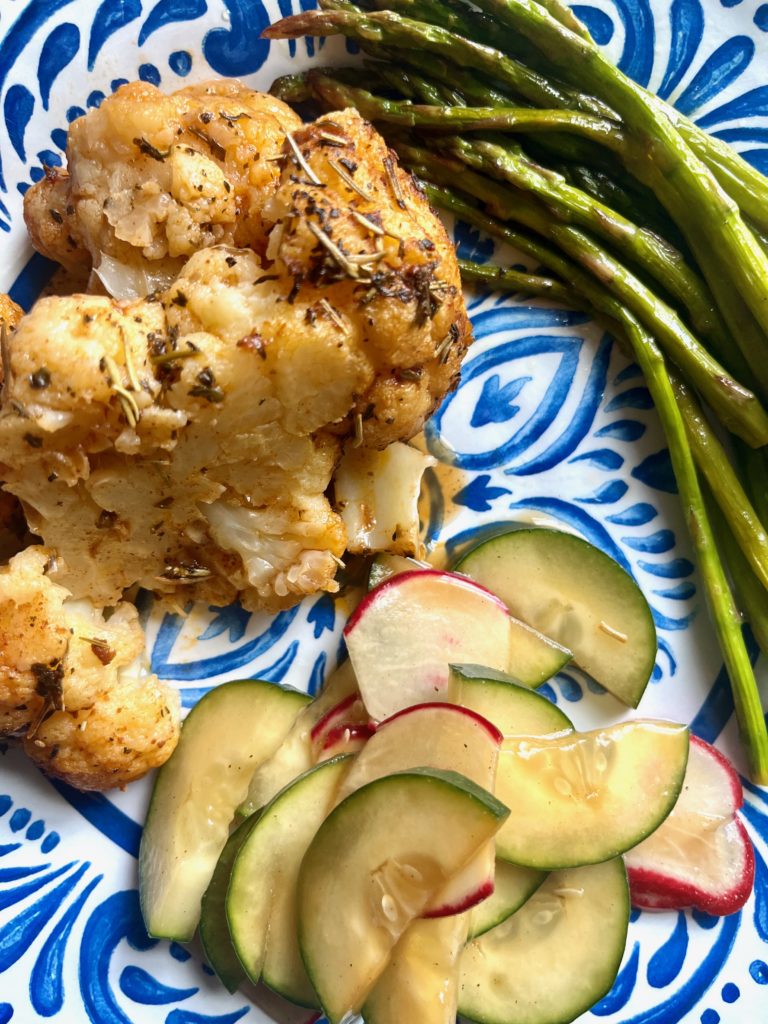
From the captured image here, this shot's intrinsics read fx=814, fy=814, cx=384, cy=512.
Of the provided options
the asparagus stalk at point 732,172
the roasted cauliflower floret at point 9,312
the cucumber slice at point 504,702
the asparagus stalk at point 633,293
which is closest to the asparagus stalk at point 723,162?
the asparagus stalk at point 732,172

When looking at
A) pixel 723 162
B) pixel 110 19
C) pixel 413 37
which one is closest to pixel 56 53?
pixel 110 19

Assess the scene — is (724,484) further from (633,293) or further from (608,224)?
(608,224)

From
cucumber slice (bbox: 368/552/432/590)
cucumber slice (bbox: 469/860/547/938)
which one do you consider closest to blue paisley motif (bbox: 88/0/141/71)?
cucumber slice (bbox: 368/552/432/590)

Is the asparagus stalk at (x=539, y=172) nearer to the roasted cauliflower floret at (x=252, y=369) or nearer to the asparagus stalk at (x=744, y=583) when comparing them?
the roasted cauliflower floret at (x=252, y=369)

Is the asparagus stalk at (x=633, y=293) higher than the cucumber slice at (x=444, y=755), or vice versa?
the asparagus stalk at (x=633, y=293)

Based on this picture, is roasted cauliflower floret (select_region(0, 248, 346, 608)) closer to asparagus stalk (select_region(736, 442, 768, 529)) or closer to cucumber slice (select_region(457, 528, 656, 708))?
cucumber slice (select_region(457, 528, 656, 708))

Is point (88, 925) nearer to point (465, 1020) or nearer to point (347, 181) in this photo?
point (465, 1020)
